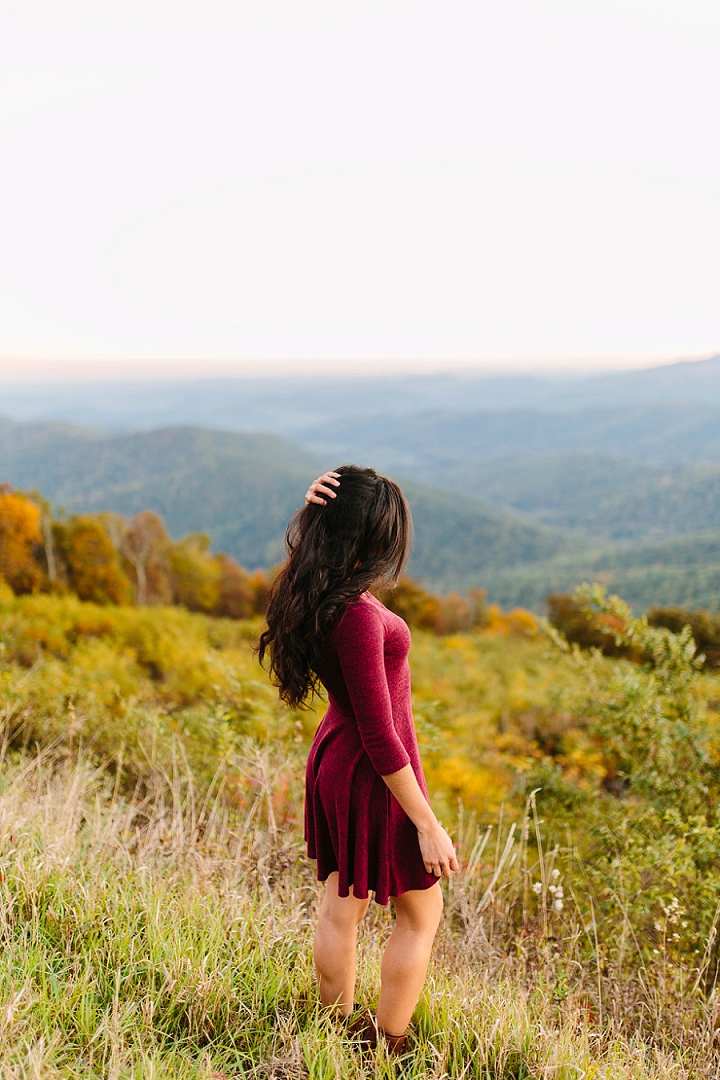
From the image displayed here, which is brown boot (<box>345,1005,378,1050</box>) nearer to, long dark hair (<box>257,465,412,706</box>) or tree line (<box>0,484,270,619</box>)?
long dark hair (<box>257,465,412,706</box>)

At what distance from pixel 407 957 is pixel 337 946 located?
0.21m

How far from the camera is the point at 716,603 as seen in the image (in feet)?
151

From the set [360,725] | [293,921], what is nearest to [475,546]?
[293,921]

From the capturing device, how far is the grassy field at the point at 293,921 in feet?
5.68

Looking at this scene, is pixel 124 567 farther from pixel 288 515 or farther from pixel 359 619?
pixel 288 515

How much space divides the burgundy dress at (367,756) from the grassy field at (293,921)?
45 centimetres

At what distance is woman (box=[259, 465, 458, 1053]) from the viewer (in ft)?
5.18

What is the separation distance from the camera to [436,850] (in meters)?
1.65

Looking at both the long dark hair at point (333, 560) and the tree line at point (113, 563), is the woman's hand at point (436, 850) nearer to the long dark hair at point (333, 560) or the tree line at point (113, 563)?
the long dark hair at point (333, 560)

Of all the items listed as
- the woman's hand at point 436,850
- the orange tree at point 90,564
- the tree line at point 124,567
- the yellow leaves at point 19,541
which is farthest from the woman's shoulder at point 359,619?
the orange tree at point 90,564

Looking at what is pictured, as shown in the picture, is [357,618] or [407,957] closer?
[357,618]

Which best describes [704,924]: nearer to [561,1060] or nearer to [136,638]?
[561,1060]

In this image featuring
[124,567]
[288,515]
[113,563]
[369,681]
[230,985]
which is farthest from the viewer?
[288,515]

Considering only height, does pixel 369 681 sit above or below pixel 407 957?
above
